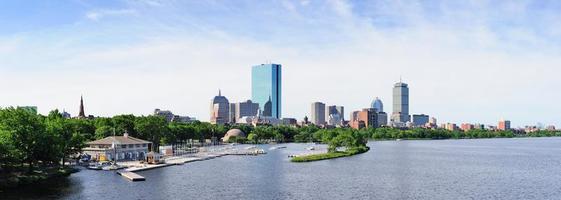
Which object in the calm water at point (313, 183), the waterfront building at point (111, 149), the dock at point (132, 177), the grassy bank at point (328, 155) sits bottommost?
the calm water at point (313, 183)

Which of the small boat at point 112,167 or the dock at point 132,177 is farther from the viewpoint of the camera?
the small boat at point 112,167

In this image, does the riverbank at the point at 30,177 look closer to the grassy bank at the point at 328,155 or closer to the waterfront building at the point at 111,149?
the waterfront building at the point at 111,149

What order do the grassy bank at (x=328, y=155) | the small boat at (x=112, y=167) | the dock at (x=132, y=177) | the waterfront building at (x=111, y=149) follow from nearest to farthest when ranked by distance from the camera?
the dock at (x=132, y=177) → the small boat at (x=112, y=167) → the waterfront building at (x=111, y=149) → the grassy bank at (x=328, y=155)

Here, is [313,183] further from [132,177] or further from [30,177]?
[30,177]

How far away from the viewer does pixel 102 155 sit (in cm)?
10788

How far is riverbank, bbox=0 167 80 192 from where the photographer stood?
6782cm

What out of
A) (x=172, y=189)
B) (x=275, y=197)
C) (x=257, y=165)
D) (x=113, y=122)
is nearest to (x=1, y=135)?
(x=172, y=189)

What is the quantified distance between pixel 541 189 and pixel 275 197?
35.4 meters

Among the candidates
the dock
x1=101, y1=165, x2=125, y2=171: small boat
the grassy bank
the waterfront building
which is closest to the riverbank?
x1=101, y1=165, x2=125, y2=171: small boat

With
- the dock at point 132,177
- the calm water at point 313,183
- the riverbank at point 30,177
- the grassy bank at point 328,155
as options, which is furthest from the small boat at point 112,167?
the grassy bank at point 328,155

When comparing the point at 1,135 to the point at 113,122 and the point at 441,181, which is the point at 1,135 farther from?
the point at 113,122

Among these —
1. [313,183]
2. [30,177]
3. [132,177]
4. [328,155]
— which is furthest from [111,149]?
[313,183]

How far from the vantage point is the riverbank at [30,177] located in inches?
2670

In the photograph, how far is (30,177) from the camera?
73188 millimetres
